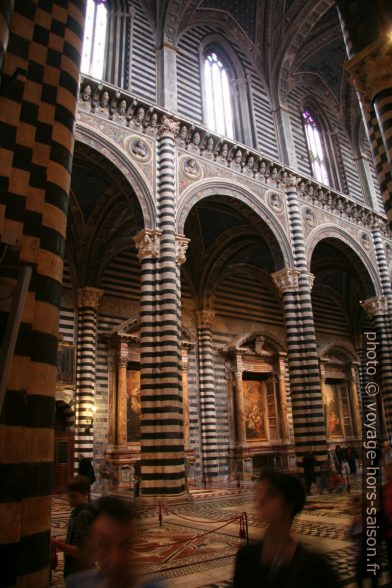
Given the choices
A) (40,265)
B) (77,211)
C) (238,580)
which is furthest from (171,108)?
(238,580)

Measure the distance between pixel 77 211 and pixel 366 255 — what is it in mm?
11918

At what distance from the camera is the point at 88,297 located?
16312 millimetres

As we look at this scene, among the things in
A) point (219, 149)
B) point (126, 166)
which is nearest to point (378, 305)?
point (219, 149)

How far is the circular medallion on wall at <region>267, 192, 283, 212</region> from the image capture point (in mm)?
16203

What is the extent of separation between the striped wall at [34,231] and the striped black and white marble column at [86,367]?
1173 cm

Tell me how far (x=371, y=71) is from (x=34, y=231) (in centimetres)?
701

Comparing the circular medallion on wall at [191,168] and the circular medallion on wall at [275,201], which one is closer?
the circular medallion on wall at [191,168]

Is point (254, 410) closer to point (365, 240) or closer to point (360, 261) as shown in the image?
point (360, 261)

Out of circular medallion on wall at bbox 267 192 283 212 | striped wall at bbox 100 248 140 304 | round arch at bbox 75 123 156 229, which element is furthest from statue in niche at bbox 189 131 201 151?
striped wall at bbox 100 248 140 304

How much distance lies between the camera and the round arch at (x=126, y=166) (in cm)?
1215

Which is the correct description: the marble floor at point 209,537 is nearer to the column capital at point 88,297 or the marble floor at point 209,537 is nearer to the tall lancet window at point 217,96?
the column capital at point 88,297

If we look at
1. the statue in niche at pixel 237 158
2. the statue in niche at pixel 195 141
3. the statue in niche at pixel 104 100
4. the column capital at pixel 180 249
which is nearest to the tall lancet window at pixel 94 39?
the statue in niche at pixel 104 100

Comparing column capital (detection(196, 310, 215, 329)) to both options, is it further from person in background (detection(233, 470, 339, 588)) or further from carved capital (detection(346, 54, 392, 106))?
person in background (detection(233, 470, 339, 588))

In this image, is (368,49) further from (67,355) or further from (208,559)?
(67,355)
